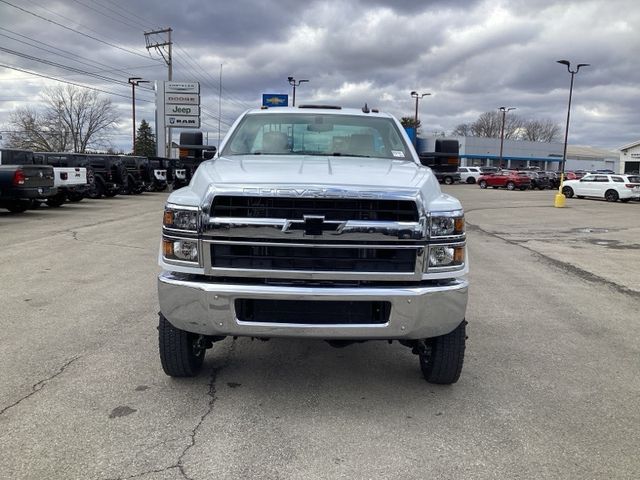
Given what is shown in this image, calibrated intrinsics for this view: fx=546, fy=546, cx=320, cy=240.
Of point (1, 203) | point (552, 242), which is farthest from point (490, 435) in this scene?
point (1, 203)

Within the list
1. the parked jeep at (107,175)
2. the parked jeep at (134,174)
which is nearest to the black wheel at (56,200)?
the parked jeep at (107,175)

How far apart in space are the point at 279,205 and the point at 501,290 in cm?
521

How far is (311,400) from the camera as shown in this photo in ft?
12.4

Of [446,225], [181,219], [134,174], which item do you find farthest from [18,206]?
[446,225]

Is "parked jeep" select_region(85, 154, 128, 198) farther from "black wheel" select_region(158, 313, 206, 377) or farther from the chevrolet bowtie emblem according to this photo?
the chevrolet bowtie emblem

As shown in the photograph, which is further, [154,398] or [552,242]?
[552,242]

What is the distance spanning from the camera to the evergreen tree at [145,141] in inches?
3314

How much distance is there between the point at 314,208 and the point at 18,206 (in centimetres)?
1561

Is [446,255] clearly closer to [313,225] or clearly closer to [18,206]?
[313,225]

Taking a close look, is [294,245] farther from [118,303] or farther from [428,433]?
[118,303]

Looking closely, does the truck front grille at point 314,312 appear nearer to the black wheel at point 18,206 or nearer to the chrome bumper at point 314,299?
the chrome bumper at point 314,299

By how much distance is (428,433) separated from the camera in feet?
11.0

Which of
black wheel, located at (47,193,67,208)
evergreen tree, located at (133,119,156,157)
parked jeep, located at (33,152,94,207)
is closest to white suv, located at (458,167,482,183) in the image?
parked jeep, located at (33,152,94,207)

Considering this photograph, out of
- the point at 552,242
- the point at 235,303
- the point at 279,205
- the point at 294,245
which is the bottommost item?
the point at 552,242
